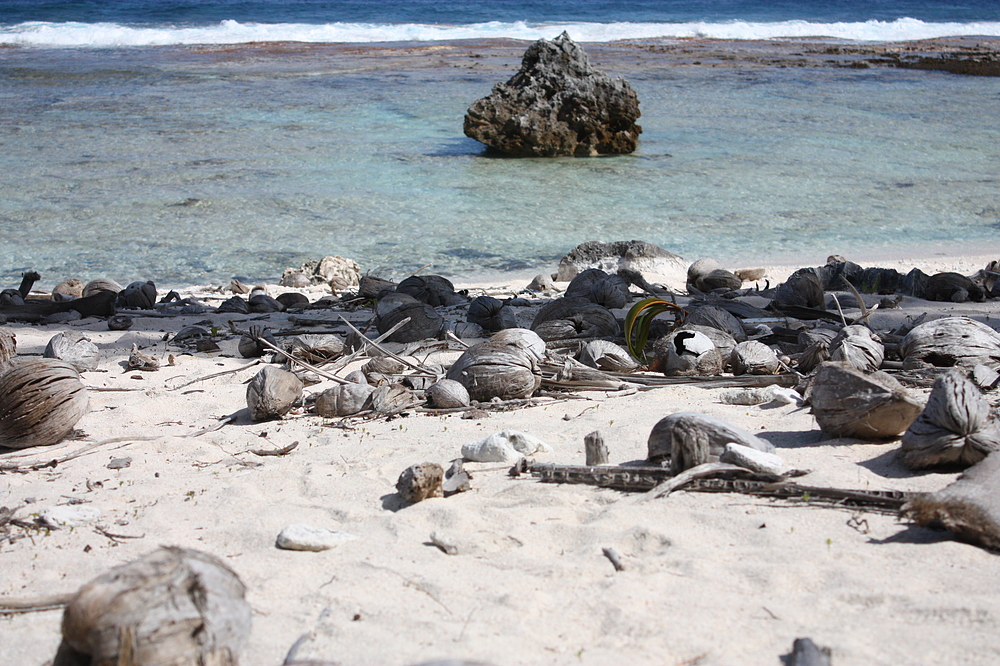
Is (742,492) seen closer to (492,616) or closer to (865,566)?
(865,566)

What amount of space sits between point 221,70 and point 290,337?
18448 millimetres

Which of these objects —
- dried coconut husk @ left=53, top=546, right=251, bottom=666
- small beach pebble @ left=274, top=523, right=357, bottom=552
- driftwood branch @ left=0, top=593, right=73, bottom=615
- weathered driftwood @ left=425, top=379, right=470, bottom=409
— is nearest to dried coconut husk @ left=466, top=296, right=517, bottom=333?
weathered driftwood @ left=425, top=379, right=470, bottom=409

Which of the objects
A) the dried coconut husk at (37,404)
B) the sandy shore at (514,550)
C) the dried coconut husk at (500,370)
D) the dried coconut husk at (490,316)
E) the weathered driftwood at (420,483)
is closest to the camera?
the sandy shore at (514,550)

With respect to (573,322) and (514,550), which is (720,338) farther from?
(514,550)

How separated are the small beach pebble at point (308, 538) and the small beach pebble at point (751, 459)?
1238 mm

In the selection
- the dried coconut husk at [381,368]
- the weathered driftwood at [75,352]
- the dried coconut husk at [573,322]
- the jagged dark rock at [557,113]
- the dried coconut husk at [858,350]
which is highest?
the jagged dark rock at [557,113]

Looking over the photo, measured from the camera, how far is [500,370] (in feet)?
12.7

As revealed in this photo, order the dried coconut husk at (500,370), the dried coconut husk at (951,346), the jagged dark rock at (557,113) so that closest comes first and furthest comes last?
the dried coconut husk at (951,346)
the dried coconut husk at (500,370)
the jagged dark rock at (557,113)

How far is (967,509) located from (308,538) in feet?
6.16

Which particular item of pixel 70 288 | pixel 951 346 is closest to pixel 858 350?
pixel 951 346

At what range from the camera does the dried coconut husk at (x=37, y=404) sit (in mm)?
3420

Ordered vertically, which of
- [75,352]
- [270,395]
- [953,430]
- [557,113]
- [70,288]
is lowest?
[70,288]

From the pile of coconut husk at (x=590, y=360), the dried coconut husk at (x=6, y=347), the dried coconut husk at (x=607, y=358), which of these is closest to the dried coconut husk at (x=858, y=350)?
the pile of coconut husk at (x=590, y=360)

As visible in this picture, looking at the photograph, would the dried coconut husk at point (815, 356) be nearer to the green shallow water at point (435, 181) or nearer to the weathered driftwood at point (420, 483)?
the weathered driftwood at point (420, 483)
